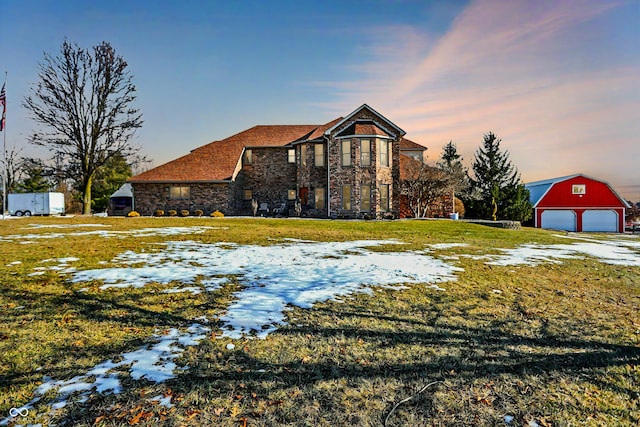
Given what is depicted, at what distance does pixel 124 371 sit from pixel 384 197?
2158 cm

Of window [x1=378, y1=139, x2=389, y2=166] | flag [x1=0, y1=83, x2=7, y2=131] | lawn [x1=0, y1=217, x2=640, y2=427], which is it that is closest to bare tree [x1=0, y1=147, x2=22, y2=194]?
flag [x1=0, y1=83, x2=7, y2=131]

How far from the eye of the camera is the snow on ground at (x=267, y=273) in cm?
516

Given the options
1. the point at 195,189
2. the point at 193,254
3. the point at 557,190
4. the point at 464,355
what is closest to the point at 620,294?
the point at 464,355

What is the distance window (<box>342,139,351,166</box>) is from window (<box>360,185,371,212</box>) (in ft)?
6.74

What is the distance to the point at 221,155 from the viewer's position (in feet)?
93.1

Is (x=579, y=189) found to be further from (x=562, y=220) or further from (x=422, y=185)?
(x=422, y=185)

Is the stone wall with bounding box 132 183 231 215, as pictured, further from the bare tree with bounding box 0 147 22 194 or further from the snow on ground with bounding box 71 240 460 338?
the bare tree with bounding box 0 147 22 194

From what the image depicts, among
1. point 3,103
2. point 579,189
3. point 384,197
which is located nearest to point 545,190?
point 579,189

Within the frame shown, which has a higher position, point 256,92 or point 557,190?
point 256,92

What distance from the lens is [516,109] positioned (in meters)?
17.4

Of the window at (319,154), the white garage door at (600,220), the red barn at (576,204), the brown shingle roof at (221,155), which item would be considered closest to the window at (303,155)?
the window at (319,154)

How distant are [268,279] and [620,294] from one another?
6853mm

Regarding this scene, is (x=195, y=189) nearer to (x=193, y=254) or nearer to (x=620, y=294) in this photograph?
(x=193, y=254)

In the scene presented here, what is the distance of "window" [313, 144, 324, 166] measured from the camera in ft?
82.5
